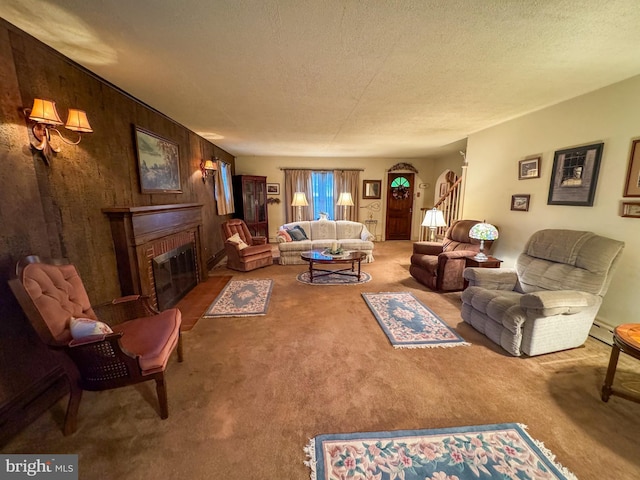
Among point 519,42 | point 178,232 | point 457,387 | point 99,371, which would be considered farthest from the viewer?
point 178,232

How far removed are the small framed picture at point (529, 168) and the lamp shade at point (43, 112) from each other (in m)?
4.76

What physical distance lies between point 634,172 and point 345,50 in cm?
278

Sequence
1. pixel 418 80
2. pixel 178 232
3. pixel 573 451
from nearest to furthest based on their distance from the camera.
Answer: pixel 573 451
pixel 418 80
pixel 178 232

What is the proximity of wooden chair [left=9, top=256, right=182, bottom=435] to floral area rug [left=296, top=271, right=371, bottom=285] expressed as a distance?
2601mm

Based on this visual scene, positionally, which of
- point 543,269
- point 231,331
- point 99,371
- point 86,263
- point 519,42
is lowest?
point 231,331

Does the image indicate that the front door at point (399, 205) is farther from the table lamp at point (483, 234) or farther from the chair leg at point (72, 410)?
the chair leg at point (72, 410)

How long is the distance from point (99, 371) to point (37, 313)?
480 millimetres

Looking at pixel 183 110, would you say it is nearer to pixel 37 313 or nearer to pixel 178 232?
pixel 178 232

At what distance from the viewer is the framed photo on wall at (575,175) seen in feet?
8.48

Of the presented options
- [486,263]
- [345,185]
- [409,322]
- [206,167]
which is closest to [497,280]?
[486,263]

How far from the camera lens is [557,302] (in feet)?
6.86

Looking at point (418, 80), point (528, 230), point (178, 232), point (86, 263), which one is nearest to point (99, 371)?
point (86, 263)

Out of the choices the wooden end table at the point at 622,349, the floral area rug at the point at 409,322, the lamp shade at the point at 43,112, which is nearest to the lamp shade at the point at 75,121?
the lamp shade at the point at 43,112

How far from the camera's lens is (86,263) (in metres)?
2.16
